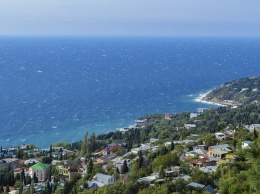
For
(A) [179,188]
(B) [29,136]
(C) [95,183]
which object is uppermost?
(A) [179,188]

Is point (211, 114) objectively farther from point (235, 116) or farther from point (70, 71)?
point (70, 71)


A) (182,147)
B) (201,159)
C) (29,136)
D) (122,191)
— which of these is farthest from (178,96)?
(122,191)

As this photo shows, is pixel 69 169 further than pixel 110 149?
No

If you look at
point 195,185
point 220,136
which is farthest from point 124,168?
point 220,136

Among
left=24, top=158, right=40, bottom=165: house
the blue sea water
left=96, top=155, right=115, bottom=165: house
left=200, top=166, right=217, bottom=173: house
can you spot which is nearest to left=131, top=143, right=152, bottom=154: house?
left=96, top=155, right=115, bottom=165: house

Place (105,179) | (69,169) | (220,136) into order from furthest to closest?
(220,136) → (69,169) → (105,179)

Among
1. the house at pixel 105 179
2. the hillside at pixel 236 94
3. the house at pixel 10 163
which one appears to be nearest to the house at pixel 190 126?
the hillside at pixel 236 94

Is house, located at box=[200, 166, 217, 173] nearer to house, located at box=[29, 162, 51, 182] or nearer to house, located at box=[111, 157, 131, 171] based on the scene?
house, located at box=[111, 157, 131, 171]

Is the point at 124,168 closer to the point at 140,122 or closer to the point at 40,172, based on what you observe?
the point at 40,172

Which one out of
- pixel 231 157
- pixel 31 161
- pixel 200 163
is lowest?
pixel 31 161
